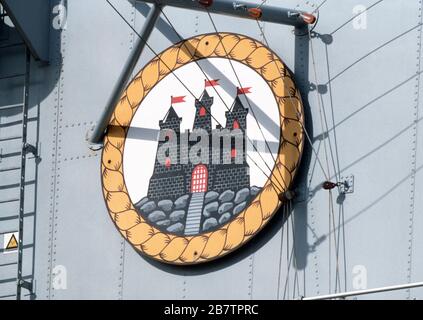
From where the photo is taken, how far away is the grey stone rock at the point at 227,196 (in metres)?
15.5

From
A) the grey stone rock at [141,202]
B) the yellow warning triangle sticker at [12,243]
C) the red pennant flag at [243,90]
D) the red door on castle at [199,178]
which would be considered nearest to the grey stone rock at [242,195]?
the red door on castle at [199,178]

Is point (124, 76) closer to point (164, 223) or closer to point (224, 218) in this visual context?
point (164, 223)

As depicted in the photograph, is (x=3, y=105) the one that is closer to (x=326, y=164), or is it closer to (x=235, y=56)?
(x=235, y=56)

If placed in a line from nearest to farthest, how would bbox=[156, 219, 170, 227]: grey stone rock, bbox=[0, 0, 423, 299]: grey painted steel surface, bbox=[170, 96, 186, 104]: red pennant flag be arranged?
bbox=[0, 0, 423, 299]: grey painted steel surface < bbox=[156, 219, 170, 227]: grey stone rock < bbox=[170, 96, 186, 104]: red pennant flag

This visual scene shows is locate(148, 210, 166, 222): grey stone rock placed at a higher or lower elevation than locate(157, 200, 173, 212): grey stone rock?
lower

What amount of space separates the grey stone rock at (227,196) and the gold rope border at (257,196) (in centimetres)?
25

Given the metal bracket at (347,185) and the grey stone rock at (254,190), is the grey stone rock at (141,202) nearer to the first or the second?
the grey stone rock at (254,190)

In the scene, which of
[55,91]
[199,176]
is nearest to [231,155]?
[199,176]

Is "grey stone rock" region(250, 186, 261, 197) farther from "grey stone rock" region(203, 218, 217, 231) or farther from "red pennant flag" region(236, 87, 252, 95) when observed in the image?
"red pennant flag" region(236, 87, 252, 95)

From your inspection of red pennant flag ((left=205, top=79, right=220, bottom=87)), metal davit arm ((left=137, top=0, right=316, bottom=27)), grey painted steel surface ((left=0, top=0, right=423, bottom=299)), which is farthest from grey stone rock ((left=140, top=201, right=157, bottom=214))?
metal davit arm ((left=137, top=0, right=316, bottom=27))

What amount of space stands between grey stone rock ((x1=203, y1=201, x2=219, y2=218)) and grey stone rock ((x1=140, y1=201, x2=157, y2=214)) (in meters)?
0.61

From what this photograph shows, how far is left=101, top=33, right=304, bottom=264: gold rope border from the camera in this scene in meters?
15.2

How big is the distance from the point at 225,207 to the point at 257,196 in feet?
1.26

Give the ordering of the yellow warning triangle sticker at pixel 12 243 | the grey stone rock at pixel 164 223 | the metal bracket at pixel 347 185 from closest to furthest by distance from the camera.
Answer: the metal bracket at pixel 347 185, the grey stone rock at pixel 164 223, the yellow warning triangle sticker at pixel 12 243
